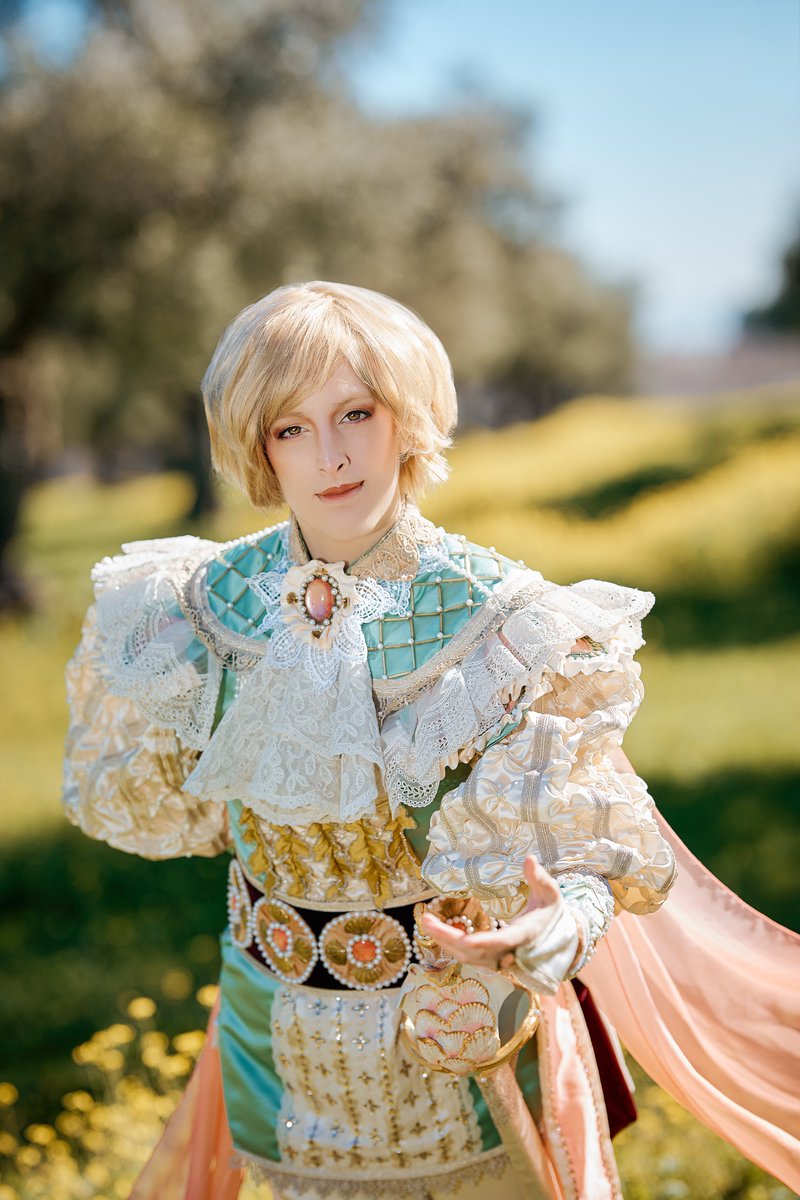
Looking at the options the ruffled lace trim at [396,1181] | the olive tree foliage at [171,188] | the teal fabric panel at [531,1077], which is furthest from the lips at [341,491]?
the olive tree foliage at [171,188]

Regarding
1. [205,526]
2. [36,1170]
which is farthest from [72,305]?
[36,1170]

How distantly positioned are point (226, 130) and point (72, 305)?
6.07 feet

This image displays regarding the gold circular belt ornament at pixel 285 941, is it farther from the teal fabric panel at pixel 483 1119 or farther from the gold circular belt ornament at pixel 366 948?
the teal fabric panel at pixel 483 1119

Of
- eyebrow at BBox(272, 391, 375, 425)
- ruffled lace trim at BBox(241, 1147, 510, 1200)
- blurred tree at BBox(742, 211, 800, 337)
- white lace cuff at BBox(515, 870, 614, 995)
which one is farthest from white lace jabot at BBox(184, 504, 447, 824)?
blurred tree at BBox(742, 211, 800, 337)

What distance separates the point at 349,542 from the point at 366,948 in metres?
0.66

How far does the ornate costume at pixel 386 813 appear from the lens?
165 centimetres

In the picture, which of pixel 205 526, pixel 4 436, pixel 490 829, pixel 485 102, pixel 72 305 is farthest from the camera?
pixel 485 102

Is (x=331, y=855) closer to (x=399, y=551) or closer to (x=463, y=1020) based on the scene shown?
(x=463, y=1020)

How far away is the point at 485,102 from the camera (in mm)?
16422

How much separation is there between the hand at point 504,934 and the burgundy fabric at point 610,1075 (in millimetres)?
699

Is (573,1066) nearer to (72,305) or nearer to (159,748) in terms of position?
(159,748)

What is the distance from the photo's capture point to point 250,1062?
2.04 metres

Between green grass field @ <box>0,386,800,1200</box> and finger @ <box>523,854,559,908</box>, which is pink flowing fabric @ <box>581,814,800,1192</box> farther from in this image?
green grass field @ <box>0,386,800,1200</box>

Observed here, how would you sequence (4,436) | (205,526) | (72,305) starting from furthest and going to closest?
(205,526) → (4,436) → (72,305)
